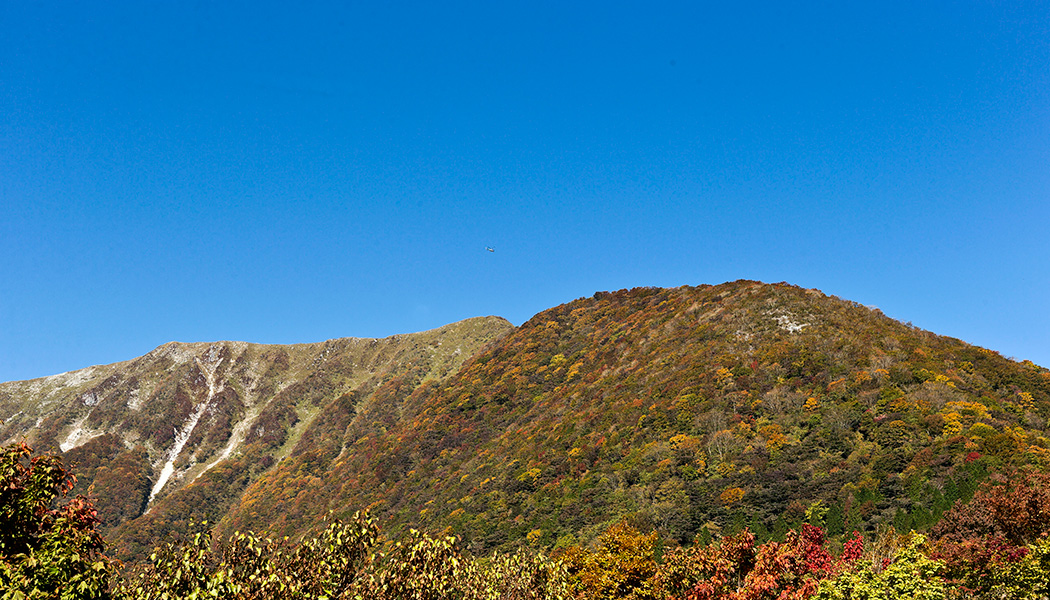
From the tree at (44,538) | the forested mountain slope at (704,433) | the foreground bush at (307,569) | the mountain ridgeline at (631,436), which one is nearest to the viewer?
the tree at (44,538)

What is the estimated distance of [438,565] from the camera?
1075cm

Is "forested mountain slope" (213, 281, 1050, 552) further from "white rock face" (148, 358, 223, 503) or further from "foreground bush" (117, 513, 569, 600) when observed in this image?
"white rock face" (148, 358, 223, 503)

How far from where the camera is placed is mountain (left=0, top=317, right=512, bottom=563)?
132 m

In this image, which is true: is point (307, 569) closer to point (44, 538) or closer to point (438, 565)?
point (438, 565)

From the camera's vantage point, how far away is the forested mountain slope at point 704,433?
4033 cm

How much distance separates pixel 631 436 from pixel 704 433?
797 centimetres

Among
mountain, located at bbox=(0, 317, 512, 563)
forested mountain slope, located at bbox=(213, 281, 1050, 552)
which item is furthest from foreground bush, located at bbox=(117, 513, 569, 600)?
mountain, located at bbox=(0, 317, 512, 563)

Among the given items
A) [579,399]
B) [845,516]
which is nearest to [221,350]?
[579,399]

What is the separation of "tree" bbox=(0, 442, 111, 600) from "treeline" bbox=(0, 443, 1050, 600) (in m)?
0.02

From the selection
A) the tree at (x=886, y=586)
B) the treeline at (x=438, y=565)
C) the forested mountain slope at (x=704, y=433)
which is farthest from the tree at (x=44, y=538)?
the forested mountain slope at (x=704, y=433)

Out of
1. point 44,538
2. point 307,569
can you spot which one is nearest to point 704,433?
point 307,569

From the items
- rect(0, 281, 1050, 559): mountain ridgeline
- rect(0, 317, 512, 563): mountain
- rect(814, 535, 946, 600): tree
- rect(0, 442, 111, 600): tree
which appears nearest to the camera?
rect(0, 442, 111, 600): tree

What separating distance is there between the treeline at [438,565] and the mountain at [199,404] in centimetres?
11820

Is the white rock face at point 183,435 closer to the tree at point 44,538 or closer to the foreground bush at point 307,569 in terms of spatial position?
the tree at point 44,538
